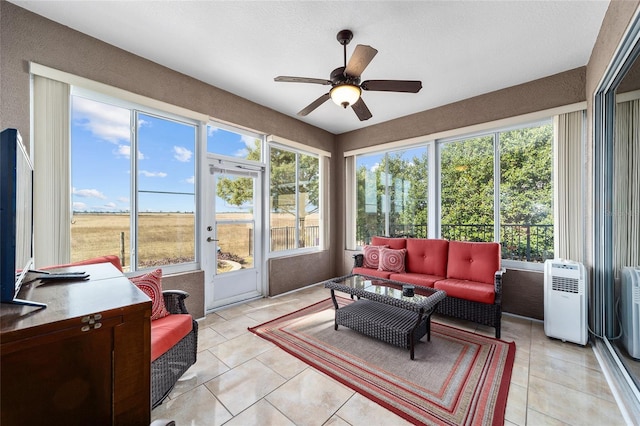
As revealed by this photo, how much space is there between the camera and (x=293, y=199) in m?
4.45

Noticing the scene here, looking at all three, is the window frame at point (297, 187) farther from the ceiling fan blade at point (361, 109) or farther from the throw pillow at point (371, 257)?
the ceiling fan blade at point (361, 109)

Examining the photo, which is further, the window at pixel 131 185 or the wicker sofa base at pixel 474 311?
the wicker sofa base at pixel 474 311

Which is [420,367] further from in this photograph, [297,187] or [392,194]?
[297,187]

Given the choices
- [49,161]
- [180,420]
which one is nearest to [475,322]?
[180,420]

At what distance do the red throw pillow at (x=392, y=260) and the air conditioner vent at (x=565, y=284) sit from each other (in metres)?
1.56

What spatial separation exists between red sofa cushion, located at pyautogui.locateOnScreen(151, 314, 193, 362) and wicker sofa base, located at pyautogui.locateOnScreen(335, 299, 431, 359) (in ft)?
4.94

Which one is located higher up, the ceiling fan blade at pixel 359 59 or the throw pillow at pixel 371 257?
the ceiling fan blade at pixel 359 59

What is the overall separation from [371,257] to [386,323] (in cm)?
149

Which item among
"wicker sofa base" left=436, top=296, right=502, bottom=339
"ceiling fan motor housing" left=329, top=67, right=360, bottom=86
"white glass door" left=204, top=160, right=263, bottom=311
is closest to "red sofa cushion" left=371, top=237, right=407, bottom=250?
"wicker sofa base" left=436, top=296, right=502, bottom=339

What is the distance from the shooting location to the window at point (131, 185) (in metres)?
2.43

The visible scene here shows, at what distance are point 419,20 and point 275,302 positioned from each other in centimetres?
361

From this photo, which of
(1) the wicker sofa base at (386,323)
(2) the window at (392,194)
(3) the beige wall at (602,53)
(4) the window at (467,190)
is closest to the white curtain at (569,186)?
(3) the beige wall at (602,53)

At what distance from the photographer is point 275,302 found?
148 inches

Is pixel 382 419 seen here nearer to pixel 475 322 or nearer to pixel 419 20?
pixel 475 322
